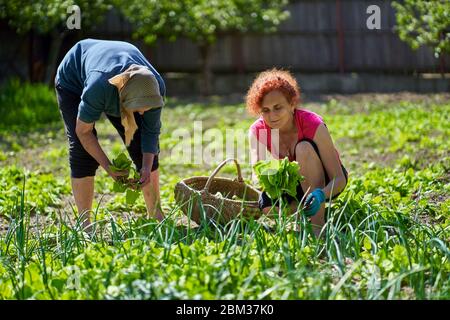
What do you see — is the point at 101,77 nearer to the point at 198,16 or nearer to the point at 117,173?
the point at 117,173

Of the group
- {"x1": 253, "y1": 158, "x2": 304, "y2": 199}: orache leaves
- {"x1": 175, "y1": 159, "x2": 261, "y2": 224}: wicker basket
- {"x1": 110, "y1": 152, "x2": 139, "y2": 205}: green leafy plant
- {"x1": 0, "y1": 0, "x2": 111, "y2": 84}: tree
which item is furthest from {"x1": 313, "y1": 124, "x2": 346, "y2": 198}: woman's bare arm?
{"x1": 0, "y1": 0, "x2": 111, "y2": 84}: tree

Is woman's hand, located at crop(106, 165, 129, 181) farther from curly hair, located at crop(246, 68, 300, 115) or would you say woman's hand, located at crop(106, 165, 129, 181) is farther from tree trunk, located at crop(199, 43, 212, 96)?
tree trunk, located at crop(199, 43, 212, 96)

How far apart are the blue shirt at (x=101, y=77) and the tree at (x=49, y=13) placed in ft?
18.9

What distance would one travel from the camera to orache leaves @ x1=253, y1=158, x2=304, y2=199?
14.6 feet

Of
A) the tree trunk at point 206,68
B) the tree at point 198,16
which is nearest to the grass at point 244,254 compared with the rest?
the tree at point 198,16

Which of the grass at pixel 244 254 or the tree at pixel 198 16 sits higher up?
the tree at pixel 198 16

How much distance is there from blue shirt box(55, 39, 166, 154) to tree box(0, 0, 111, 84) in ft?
18.9

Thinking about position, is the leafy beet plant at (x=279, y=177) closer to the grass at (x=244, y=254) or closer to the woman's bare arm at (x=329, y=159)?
the grass at (x=244, y=254)

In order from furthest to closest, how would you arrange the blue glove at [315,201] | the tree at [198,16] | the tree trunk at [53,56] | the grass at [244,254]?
the tree trunk at [53,56], the tree at [198,16], the blue glove at [315,201], the grass at [244,254]

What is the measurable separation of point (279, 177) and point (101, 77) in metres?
1.07

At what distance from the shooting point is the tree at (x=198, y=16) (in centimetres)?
1412
